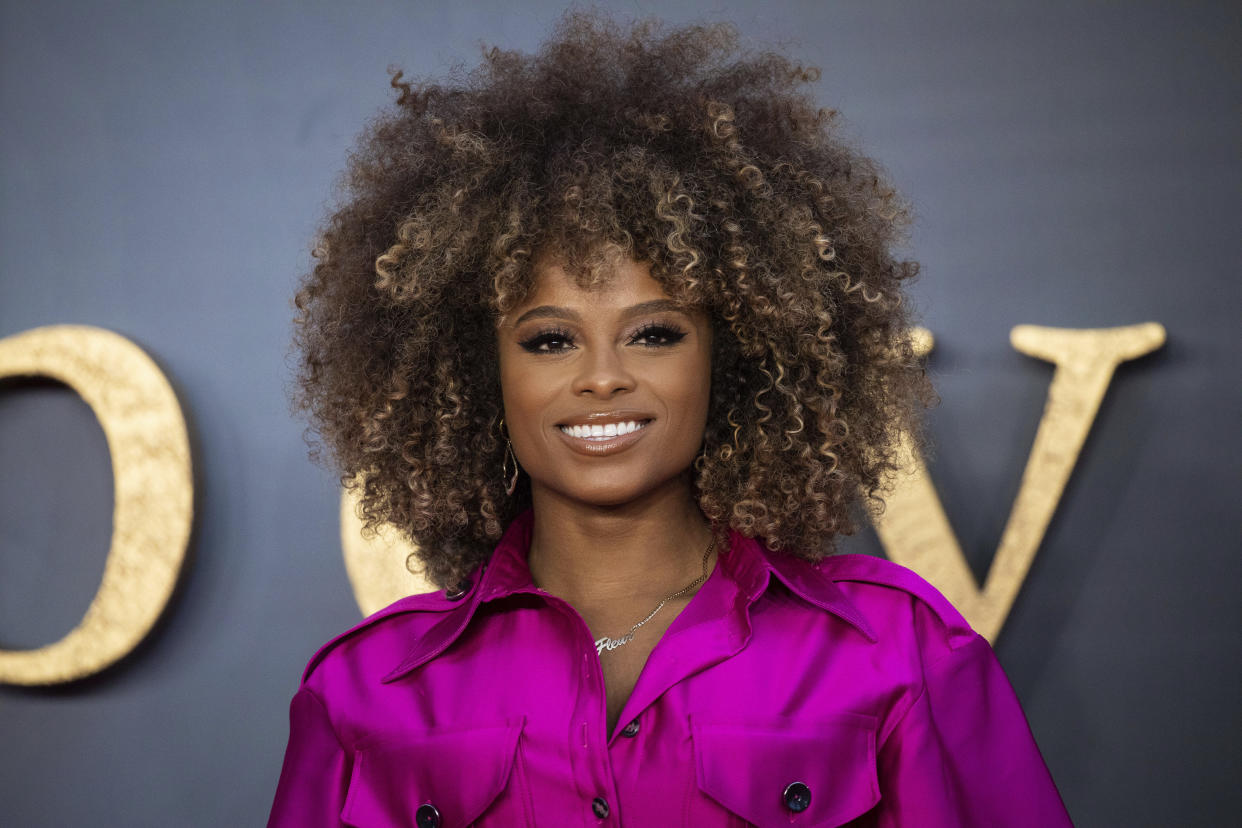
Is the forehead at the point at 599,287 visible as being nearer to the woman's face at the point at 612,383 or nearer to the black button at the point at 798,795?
the woman's face at the point at 612,383

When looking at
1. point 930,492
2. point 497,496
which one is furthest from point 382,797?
point 930,492

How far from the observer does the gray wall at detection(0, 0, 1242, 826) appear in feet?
8.45

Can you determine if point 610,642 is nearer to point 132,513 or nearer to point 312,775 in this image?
point 312,775

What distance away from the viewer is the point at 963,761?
5.26 feet

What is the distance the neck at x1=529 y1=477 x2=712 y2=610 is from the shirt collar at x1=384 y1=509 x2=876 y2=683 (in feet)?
0.21

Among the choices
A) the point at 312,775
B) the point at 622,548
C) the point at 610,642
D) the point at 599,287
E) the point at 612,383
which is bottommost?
the point at 312,775

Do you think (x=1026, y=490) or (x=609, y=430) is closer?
(x=609, y=430)

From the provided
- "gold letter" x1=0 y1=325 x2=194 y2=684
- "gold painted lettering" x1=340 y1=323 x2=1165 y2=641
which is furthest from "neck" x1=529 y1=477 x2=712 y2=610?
"gold letter" x1=0 y1=325 x2=194 y2=684

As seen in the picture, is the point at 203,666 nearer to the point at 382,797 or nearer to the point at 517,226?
the point at 382,797

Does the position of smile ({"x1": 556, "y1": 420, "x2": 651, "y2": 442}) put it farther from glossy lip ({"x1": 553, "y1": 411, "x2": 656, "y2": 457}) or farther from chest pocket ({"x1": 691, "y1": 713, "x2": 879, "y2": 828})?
chest pocket ({"x1": 691, "y1": 713, "x2": 879, "y2": 828})

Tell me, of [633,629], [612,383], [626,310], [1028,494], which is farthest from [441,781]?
[1028,494]

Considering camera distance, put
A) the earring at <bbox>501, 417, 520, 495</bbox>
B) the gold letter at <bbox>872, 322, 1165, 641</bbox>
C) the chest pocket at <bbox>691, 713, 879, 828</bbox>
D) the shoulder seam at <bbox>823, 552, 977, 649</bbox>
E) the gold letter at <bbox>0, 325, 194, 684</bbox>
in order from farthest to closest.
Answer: the gold letter at <bbox>0, 325, 194, 684</bbox>
the gold letter at <bbox>872, 322, 1165, 641</bbox>
the earring at <bbox>501, 417, 520, 495</bbox>
the shoulder seam at <bbox>823, 552, 977, 649</bbox>
the chest pocket at <bbox>691, 713, 879, 828</bbox>

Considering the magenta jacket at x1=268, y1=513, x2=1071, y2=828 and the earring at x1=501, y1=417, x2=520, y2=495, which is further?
the earring at x1=501, y1=417, x2=520, y2=495

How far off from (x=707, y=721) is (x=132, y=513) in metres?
1.57
